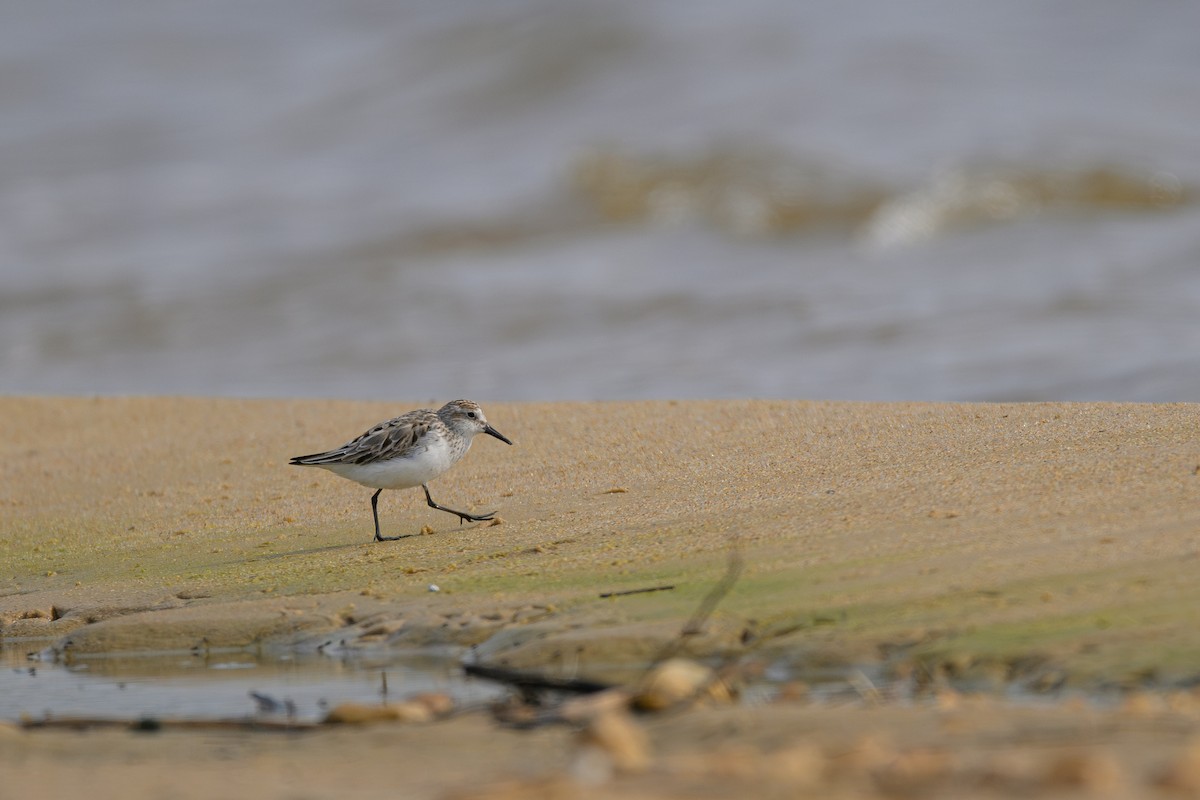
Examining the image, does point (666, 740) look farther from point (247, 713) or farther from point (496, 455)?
point (496, 455)

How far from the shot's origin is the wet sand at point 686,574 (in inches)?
117

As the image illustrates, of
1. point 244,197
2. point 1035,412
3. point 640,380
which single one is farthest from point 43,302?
point 1035,412

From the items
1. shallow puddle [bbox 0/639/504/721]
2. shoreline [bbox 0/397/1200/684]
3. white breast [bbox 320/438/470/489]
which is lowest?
shallow puddle [bbox 0/639/504/721]

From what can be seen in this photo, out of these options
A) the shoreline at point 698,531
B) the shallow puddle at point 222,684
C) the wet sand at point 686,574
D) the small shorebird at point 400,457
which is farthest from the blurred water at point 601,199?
the shallow puddle at point 222,684

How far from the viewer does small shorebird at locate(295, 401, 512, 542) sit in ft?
18.1

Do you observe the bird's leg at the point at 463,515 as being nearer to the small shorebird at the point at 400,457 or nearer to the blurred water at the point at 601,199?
the small shorebird at the point at 400,457

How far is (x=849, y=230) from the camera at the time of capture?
15211 mm

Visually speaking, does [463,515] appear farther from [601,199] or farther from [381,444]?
[601,199]

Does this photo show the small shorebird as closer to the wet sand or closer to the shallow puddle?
the wet sand

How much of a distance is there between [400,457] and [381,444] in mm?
111

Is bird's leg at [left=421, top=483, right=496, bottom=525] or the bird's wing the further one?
the bird's wing

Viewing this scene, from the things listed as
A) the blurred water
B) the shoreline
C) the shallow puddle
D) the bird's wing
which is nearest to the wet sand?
the shoreline

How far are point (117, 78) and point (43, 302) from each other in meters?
11.0

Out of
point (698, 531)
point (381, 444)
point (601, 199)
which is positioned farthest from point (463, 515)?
point (601, 199)
